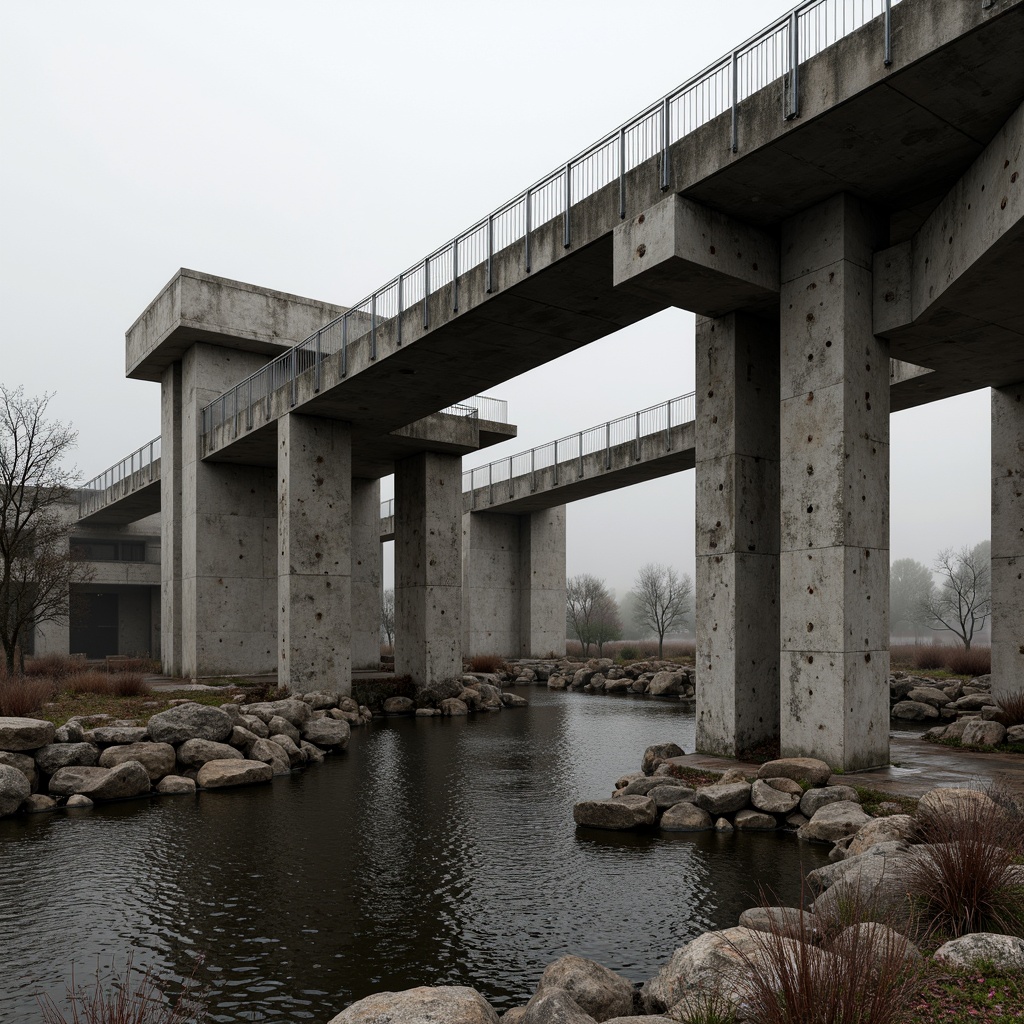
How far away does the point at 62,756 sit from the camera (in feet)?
41.8

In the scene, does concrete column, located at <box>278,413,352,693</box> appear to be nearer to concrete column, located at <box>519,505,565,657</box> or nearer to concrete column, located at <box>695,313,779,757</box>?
concrete column, located at <box>695,313,779,757</box>

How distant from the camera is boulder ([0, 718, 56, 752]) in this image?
12.4m

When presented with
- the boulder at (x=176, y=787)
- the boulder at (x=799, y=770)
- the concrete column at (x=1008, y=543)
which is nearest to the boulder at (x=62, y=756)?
the boulder at (x=176, y=787)

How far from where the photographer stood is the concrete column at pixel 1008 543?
16562mm

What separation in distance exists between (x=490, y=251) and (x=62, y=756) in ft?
34.7

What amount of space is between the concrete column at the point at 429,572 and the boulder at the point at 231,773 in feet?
40.6

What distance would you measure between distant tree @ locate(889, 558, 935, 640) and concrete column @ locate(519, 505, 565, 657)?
8261cm

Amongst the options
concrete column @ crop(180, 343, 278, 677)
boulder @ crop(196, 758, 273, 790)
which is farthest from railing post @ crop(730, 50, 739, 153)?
concrete column @ crop(180, 343, 278, 677)

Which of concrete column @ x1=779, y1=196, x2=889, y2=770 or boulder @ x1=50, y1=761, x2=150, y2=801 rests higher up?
concrete column @ x1=779, y1=196, x2=889, y2=770

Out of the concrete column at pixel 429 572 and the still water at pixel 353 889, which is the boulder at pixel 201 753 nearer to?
the still water at pixel 353 889

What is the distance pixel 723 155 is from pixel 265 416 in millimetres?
15700

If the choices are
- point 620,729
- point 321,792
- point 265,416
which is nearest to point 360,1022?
point 321,792

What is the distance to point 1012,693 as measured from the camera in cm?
1636

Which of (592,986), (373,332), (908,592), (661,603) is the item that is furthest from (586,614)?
(908,592)
